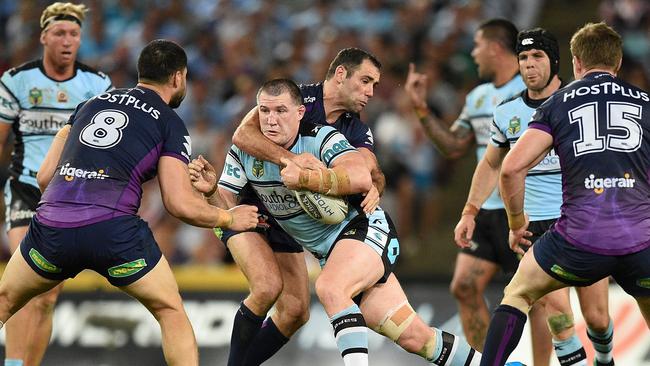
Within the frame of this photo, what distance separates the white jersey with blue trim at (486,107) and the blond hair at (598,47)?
2.10m

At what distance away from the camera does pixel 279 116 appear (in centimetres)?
736

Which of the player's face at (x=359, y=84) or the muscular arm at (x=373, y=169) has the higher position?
the player's face at (x=359, y=84)

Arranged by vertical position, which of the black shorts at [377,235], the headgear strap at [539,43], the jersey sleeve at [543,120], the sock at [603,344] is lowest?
the sock at [603,344]

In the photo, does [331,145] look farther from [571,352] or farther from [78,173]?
[571,352]

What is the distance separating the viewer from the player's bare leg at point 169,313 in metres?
6.84

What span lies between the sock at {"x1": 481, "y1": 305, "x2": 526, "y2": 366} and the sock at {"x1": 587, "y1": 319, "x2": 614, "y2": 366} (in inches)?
54.2

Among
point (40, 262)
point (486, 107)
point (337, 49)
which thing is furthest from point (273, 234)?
point (337, 49)

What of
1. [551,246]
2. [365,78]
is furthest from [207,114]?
[551,246]

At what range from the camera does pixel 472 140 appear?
9469mm

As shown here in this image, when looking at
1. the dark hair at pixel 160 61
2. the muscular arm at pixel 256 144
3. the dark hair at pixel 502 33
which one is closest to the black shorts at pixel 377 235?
the muscular arm at pixel 256 144

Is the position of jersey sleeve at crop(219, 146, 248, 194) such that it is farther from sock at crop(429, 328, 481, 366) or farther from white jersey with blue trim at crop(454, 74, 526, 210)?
white jersey with blue trim at crop(454, 74, 526, 210)

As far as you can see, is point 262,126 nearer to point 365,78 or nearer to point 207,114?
point 365,78

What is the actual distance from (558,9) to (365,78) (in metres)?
9.79

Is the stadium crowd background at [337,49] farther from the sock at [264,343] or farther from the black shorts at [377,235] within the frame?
the black shorts at [377,235]
